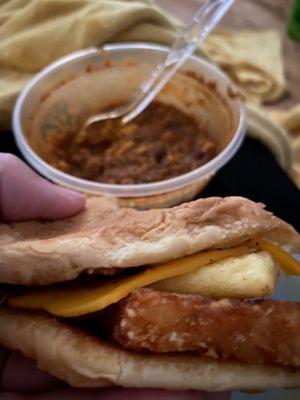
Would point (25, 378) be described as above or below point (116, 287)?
below

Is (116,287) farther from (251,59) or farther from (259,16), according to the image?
(259,16)

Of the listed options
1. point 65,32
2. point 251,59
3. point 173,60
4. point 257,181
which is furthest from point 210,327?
point 251,59

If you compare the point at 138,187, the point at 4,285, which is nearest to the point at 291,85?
the point at 138,187

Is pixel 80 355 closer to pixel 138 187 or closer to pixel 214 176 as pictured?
pixel 138 187

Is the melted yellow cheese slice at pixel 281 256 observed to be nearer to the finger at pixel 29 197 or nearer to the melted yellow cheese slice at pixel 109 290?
the melted yellow cheese slice at pixel 109 290

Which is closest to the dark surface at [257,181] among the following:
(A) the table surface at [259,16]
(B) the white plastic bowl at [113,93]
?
(B) the white plastic bowl at [113,93]

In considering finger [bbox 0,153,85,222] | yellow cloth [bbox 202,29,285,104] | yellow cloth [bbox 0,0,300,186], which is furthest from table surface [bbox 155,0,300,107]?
finger [bbox 0,153,85,222]

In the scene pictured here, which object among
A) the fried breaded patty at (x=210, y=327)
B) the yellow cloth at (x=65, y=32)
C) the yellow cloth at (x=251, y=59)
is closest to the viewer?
the fried breaded patty at (x=210, y=327)
